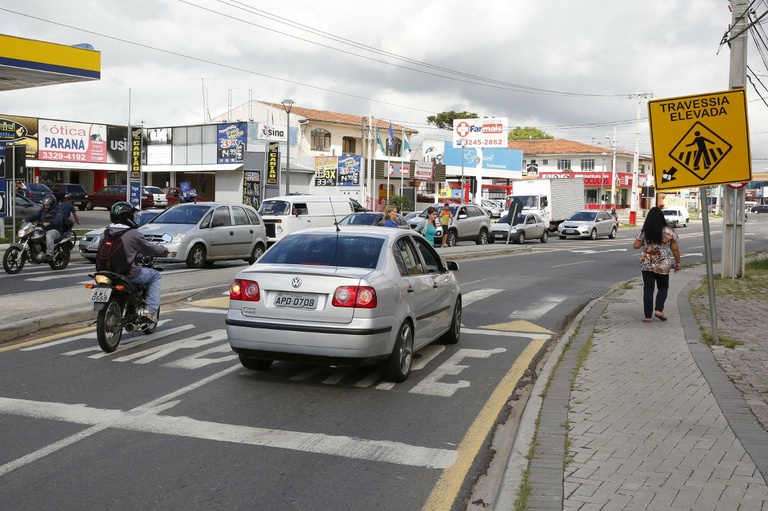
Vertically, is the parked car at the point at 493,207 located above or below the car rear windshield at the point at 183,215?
above

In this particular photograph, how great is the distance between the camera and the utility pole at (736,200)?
17.4 meters

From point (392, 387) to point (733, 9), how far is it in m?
13.9

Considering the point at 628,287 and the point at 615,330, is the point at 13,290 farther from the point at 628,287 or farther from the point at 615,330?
the point at 628,287

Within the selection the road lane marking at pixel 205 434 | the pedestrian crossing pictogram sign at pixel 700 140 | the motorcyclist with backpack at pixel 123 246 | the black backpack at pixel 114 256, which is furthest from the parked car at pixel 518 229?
the road lane marking at pixel 205 434

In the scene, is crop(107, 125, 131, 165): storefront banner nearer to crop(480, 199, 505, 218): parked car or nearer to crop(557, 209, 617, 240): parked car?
crop(480, 199, 505, 218): parked car

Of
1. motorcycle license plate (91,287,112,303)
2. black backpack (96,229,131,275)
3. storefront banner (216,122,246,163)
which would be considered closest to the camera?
motorcycle license plate (91,287,112,303)

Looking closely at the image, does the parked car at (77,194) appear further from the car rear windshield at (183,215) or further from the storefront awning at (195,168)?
the car rear windshield at (183,215)

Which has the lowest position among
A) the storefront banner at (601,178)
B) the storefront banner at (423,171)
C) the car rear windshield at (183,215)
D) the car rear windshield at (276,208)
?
the car rear windshield at (183,215)

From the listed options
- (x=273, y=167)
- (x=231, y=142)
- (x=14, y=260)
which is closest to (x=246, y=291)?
(x=14, y=260)

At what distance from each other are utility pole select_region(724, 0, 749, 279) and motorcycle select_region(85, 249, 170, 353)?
13.2 meters

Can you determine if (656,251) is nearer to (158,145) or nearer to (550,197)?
(550,197)

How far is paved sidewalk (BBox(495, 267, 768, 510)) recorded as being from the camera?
4680mm

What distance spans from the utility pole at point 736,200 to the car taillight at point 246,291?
522 inches

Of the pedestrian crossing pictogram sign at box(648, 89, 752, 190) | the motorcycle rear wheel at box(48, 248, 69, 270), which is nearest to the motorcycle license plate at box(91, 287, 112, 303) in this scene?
the pedestrian crossing pictogram sign at box(648, 89, 752, 190)
